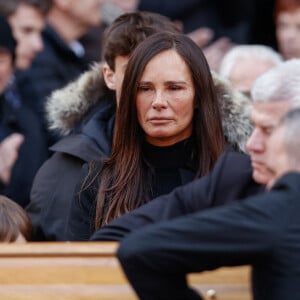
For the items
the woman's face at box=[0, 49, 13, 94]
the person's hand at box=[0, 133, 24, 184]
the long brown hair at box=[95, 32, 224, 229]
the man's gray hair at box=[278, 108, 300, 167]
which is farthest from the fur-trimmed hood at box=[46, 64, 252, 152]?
the man's gray hair at box=[278, 108, 300, 167]

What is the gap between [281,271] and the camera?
10.4 ft

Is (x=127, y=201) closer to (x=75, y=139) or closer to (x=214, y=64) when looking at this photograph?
(x=75, y=139)

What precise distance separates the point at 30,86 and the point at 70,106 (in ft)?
4.56

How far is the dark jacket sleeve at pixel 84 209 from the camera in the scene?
4641mm

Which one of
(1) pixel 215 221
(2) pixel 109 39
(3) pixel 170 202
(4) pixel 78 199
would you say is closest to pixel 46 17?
(2) pixel 109 39

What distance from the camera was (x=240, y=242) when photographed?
3129 millimetres

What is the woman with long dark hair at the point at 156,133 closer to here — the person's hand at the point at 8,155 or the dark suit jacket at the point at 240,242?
the dark suit jacket at the point at 240,242

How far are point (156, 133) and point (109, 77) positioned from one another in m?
0.74

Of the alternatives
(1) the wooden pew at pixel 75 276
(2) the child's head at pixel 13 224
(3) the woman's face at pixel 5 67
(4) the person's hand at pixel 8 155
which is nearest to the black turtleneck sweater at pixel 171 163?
(2) the child's head at pixel 13 224

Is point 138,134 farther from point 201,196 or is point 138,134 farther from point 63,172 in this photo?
point 201,196

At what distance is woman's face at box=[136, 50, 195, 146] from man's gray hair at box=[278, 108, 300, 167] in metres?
1.44

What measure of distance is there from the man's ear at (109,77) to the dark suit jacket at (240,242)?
2.17 m

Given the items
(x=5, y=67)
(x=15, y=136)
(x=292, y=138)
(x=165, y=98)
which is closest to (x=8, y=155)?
(x=15, y=136)

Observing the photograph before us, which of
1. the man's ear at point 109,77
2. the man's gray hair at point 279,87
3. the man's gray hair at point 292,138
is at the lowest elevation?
the man's ear at point 109,77
